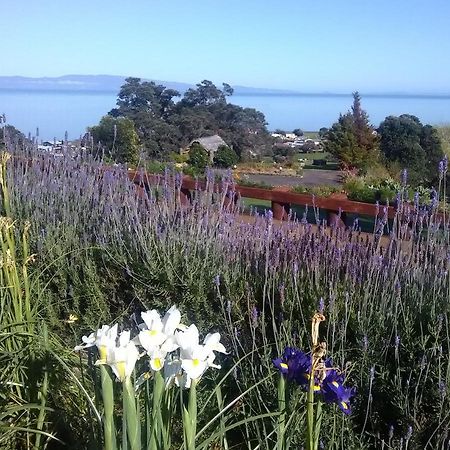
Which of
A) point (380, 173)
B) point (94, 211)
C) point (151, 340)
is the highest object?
point (151, 340)

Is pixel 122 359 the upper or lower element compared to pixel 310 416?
upper

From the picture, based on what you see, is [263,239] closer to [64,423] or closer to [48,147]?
[64,423]

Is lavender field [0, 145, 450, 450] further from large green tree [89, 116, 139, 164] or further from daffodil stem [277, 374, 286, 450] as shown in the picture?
large green tree [89, 116, 139, 164]

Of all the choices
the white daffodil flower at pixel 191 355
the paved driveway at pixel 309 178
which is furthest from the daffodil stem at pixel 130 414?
the paved driveway at pixel 309 178

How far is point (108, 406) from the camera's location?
4.68 ft

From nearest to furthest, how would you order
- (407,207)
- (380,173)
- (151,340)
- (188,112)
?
(151,340) < (407,207) < (188,112) < (380,173)

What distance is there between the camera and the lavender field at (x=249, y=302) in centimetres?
228

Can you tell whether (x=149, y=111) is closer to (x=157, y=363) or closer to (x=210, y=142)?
(x=210, y=142)

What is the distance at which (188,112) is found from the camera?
16.2 meters

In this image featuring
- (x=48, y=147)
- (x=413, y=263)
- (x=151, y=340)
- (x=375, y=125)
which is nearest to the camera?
(x=151, y=340)

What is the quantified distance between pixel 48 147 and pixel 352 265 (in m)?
4.10

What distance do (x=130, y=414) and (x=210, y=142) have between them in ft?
49.5

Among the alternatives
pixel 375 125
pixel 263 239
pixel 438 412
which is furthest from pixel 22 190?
pixel 375 125

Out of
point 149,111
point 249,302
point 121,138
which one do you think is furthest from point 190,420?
point 149,111
